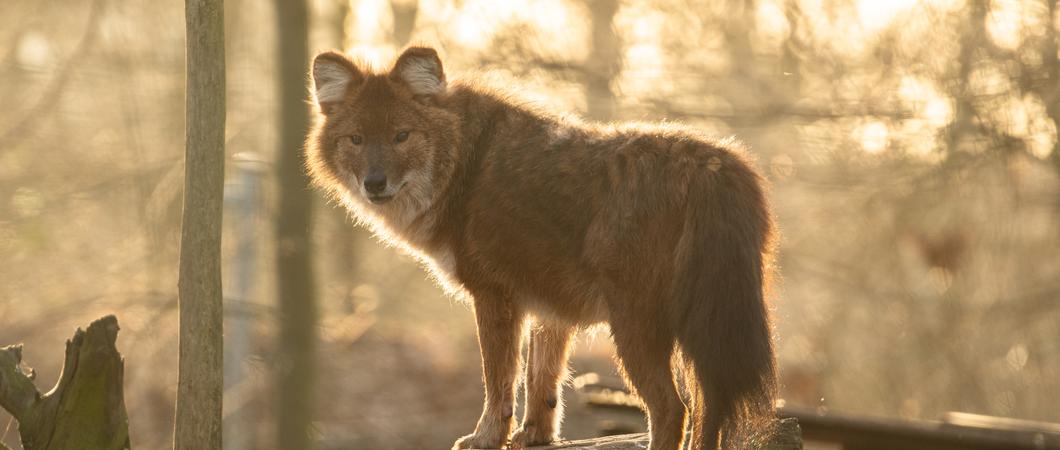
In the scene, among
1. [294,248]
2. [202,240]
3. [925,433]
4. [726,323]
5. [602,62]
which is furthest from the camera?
[602,62]

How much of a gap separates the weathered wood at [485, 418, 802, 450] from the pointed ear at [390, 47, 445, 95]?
2.07m

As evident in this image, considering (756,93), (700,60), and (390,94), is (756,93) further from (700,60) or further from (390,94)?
(390,94)

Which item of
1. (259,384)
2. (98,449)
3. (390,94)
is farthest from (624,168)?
(259,384)

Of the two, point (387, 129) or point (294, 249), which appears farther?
point (294, 249)

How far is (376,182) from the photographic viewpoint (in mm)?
6238

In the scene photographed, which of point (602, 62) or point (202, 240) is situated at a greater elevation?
point (602, 62)

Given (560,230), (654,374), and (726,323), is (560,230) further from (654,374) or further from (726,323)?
(726,323)

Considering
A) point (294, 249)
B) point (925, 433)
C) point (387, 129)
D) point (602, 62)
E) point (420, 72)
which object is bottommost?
point (925, 433)

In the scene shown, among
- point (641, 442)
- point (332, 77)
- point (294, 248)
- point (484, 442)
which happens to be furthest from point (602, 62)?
point (484, 442)

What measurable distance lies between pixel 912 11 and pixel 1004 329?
4.42 metres

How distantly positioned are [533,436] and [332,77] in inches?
91.5

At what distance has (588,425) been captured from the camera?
1616 centimetres

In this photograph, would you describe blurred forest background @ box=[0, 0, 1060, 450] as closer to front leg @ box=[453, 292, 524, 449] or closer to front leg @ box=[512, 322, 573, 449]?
front leg @ box=[512, 322, 573, 449]

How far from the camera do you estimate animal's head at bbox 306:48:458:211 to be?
632 cm
